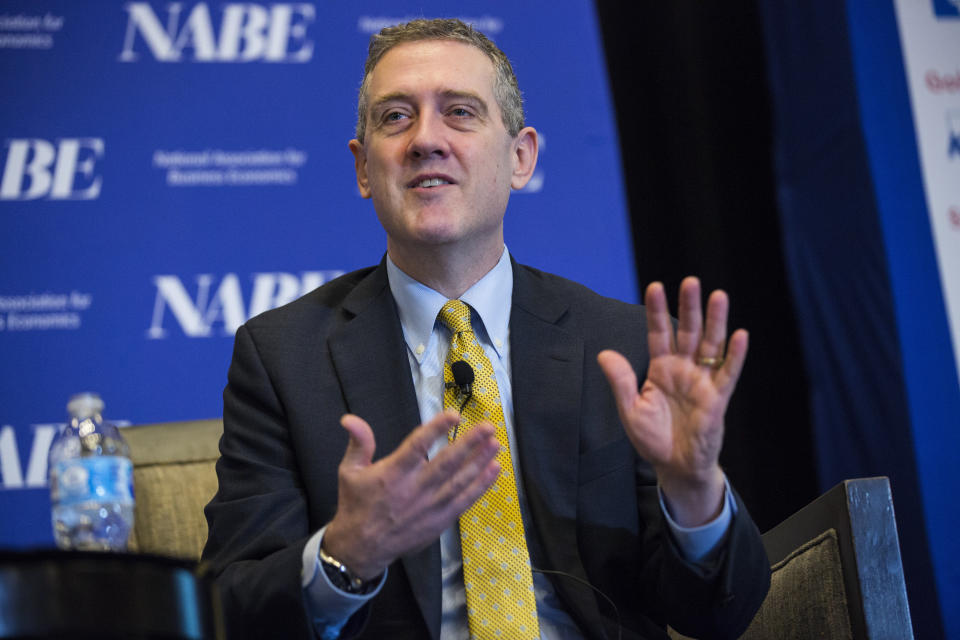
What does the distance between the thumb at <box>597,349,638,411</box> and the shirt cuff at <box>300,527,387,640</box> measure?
431mm

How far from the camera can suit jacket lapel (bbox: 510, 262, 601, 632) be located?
1725 millimetres

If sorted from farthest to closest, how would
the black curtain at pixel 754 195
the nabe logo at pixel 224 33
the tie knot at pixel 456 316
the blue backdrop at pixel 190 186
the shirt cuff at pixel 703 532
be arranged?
1. the black curtain at pixel 754 195
2. the nabe logo at pixel 224 33
3. the blue backdrop at pixel 190 186
4. the tie knot at pixel 456 316
5. the shirt cuff at pixel 703 532

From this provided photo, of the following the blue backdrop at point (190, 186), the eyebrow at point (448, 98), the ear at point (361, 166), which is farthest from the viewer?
the blue backdrop at point (190, 186)

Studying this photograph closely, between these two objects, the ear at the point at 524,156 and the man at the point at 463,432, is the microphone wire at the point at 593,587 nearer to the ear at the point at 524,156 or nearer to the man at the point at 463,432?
the man at the point at 463,432

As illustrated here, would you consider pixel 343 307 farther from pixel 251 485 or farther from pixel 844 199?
pixel 844 199

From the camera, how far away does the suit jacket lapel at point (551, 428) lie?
1725 millimetres

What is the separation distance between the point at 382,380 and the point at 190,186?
1.65 metres

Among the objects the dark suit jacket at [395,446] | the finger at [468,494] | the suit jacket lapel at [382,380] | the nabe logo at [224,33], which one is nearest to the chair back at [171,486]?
the dark suit jacket at [395,446]

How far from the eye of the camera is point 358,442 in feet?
4.51

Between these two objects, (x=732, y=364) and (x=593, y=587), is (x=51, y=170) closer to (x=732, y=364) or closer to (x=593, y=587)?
(x=593, y=587)

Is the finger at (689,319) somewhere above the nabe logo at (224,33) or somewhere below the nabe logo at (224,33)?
below

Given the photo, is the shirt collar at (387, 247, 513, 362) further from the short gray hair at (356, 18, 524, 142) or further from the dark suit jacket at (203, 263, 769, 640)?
the short gray hair at (356, 18, 524, 142)

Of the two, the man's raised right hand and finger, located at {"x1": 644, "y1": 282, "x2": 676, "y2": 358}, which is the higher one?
finger, located at {"x1": 644, "y1": 282, "x2": 676, "y2": 358}

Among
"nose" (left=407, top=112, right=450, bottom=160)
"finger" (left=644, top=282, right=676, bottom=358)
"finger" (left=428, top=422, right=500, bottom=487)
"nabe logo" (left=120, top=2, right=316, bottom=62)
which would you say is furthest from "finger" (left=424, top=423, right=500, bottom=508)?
"nabe logo" (left=120, top=2, right=316, bottom=62)
